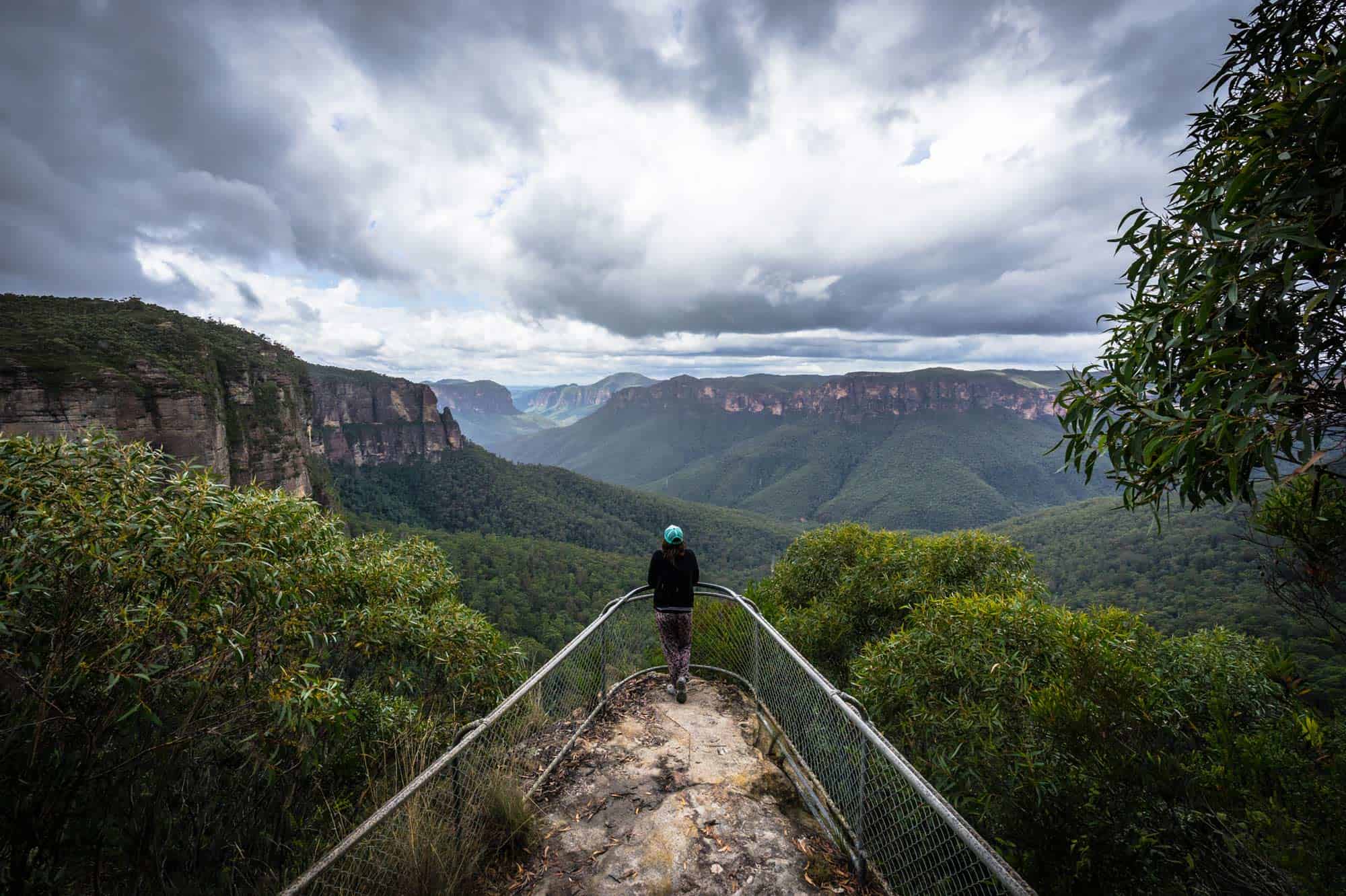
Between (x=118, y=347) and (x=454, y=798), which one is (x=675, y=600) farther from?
(x=118, y=347)

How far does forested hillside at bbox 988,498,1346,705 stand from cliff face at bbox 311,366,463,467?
86551 millimetres

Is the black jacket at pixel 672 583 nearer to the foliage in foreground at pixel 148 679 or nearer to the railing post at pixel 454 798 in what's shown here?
the railing post at pixel 454 798

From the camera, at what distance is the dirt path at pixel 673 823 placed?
2.98 meters

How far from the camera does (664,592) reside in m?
5.55

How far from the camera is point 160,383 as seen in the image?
93.5 ft

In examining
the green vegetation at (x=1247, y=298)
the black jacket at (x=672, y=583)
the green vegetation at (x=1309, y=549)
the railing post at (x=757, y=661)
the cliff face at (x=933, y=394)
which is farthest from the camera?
the cliff face at (x=933, y=394)

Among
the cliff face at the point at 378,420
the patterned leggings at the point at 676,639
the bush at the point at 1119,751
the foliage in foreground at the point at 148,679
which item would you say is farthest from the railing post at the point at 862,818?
the cliff face at the point at 378,420

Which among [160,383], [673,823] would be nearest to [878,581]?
[673,823]

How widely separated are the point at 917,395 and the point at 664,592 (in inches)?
6796

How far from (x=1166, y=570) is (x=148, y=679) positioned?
49.6 meters

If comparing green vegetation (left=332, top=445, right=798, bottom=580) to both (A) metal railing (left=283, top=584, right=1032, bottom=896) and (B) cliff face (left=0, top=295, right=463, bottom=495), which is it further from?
(A) metal railing (left=283, top=584, right=1032, bottom=896)

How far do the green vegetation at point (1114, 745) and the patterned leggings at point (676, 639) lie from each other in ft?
6.84

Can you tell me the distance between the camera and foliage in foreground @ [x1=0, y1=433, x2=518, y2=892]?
2.57 meters

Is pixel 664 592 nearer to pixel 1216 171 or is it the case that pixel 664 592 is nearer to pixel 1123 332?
pixel 1123 332
